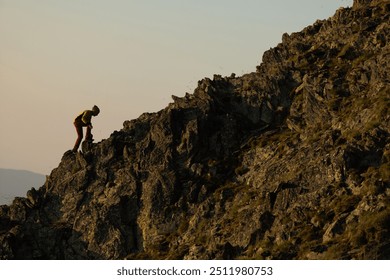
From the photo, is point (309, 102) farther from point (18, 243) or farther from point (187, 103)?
point (18, 243)

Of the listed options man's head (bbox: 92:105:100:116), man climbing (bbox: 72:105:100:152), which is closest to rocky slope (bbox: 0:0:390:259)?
man climbing (bbox: 72:105:100:152)

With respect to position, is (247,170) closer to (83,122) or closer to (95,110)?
(95,110)

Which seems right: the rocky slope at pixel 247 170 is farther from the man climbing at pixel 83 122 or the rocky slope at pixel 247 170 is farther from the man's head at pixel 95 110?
the man's head at pixel 95 110

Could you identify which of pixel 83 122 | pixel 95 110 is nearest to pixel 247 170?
pixel 95 110

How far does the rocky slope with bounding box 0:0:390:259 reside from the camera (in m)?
76.8

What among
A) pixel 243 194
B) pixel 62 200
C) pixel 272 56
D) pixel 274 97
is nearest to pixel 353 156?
pixel 243 194

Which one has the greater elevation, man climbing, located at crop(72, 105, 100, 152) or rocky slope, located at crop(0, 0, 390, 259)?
man climbing, located at crop(72, 105, 100, 152)

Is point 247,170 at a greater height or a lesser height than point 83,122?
lesser

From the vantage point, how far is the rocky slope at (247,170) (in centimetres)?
7681

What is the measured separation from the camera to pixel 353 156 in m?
78.6

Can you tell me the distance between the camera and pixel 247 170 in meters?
89.9

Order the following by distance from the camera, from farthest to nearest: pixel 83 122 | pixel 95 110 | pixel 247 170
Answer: pixel 95 110
pixel 83 122
pixel 247 170

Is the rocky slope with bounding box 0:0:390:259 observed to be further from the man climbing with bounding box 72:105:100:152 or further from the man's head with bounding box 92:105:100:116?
the man's head with bounding box 92:105:100:116

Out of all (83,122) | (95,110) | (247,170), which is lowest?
(247,170)
